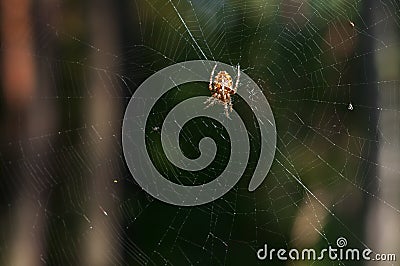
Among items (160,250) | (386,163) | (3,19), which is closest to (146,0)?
(3,19)

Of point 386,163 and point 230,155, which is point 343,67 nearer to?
point 386,163

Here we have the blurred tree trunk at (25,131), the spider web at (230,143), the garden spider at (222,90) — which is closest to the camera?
the blurred tree trunk at (25,131)

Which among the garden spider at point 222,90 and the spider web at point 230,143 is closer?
the spider web at point 230,143

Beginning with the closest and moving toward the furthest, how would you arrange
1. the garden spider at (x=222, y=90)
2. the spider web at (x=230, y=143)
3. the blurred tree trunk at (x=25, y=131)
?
1. the blurred tree trunk at (x=25, y=131)
2. the spider web at (x=230, y=143)
3. the garden spider at (x=222, y=90)

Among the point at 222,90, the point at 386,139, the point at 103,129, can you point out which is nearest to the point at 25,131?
the point at 103,129

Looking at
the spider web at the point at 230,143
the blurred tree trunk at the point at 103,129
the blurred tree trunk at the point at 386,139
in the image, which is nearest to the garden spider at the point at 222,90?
the spider web at the point at 230,143

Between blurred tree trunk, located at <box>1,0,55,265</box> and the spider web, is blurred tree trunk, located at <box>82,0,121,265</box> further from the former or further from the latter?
blurred tree trunk, located at <box>1,0,55,265</box>

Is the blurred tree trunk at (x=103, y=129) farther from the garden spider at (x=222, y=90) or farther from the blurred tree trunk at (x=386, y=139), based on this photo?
the blurred tree trunk at (x=386, y=139)
